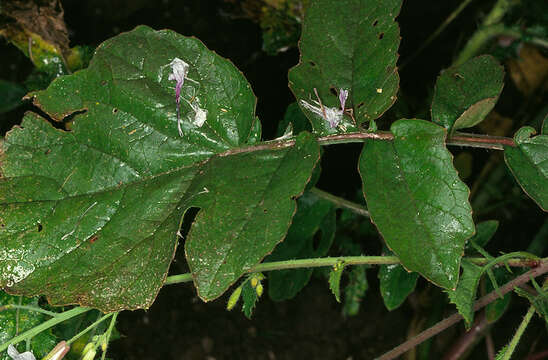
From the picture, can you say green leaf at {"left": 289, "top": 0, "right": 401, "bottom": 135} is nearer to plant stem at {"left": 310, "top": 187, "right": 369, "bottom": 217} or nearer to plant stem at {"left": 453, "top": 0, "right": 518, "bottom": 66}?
plant stem at {"left": 310, "top": 187, "right": 369, "bottom": 217}

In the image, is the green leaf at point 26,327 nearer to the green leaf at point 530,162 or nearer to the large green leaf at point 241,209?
the large green leaf at point 241,209

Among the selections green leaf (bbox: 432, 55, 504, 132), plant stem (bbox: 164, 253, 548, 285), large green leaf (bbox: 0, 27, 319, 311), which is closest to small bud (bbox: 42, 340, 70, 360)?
large green leaf (bbox: 0, 27, 319, 311)

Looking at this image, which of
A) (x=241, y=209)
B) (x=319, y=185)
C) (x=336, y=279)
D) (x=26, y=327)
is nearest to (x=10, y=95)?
(x=26, y=327)

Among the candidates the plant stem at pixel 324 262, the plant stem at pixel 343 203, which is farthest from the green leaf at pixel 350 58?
the plant stem at pixel 343 203

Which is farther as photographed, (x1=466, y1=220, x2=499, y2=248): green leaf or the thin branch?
(x1=466, y1=220, x2=499, y2=248): green leaf

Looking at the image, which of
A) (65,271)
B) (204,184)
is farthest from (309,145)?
(65,271)

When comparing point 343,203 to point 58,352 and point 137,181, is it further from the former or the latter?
point 58,352
